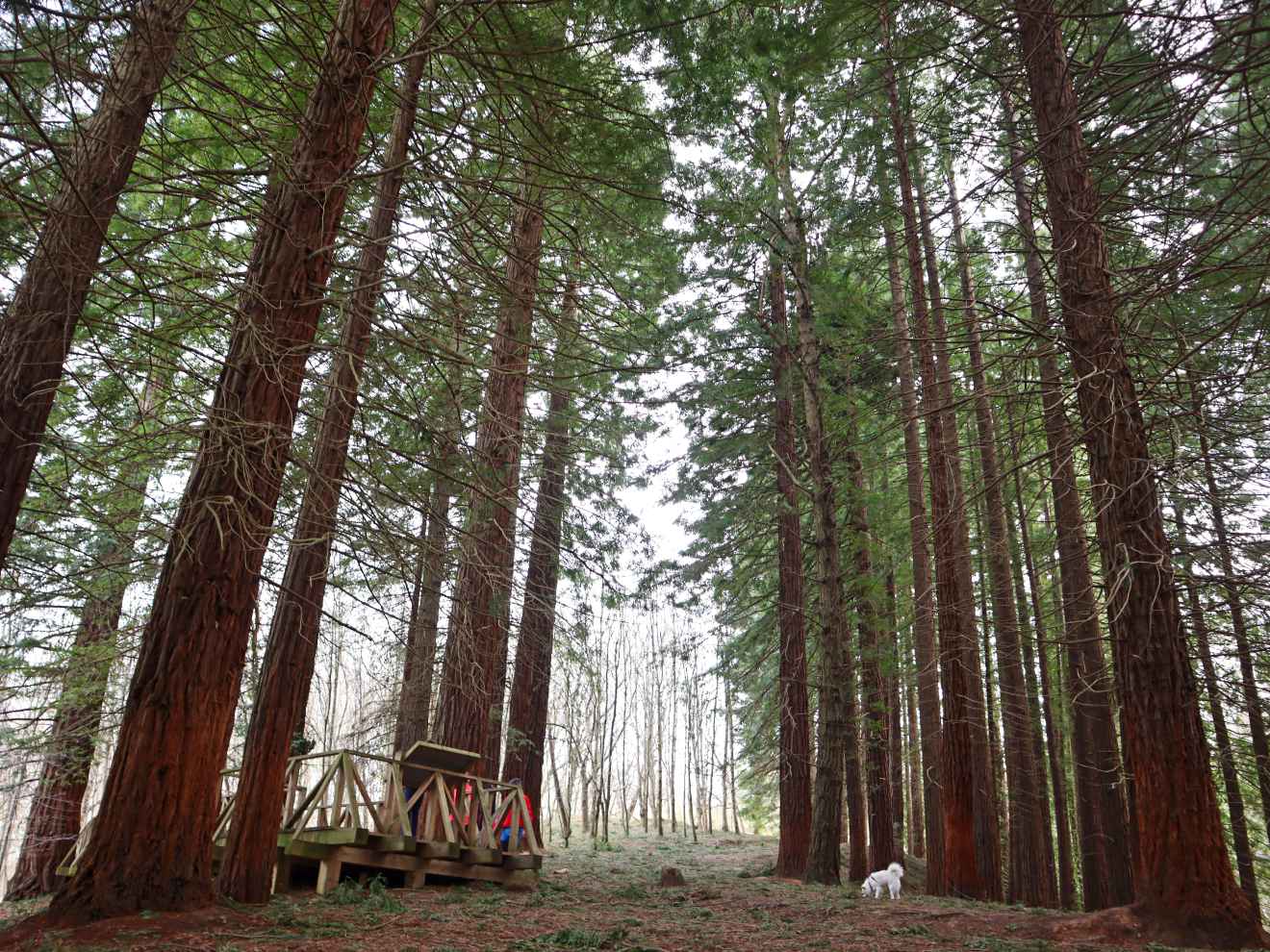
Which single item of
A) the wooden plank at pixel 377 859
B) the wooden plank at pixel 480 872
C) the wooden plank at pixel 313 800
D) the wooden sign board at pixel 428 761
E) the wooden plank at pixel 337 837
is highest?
the wooden sign board at pixel 428 761

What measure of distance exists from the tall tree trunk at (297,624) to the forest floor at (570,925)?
461mm

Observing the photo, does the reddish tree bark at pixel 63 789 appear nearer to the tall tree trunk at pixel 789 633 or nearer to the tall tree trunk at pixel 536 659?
the tall tree trunk at pixel 536 659

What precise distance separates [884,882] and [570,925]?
4.57 m

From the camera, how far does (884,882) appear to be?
8789 millimetres

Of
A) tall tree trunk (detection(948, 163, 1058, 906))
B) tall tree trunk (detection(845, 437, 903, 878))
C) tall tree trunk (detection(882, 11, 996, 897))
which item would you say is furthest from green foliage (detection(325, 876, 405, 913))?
tall tree trunk (detection(948, 163, 1058, 906))

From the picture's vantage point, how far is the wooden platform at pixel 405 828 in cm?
721

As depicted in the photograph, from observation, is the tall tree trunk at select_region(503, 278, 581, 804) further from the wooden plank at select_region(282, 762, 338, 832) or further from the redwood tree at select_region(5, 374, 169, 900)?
the redwood tree at select_region(5, 374, 169, 900)

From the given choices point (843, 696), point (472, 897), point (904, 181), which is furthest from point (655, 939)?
point (904, 181)

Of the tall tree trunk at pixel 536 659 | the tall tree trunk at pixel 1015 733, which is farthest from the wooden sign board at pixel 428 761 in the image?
the tall tree trunk at pixel 1015 733

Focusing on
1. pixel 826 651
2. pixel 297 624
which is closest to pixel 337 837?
pixel 297 624

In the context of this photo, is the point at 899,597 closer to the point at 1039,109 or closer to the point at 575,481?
the point at 575,481

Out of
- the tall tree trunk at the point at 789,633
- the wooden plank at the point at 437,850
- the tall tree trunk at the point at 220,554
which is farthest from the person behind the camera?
the tall tree trunk at the point at 789,633

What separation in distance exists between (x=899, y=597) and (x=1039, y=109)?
10.2 metres

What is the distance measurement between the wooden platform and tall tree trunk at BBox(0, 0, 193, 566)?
3.60 meters
